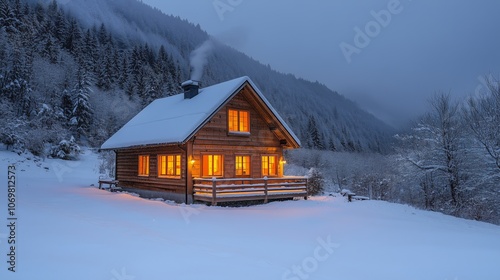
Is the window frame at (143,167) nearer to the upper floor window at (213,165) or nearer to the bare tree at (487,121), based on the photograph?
the upper floor window at (213,165)

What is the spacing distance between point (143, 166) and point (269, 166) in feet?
27.3

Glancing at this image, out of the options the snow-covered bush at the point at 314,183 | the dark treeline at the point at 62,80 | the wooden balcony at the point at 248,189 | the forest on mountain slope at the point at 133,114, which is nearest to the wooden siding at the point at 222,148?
the wooden balcony at the point at 248,189

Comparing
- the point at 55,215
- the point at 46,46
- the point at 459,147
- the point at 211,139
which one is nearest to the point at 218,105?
the point at 211,139

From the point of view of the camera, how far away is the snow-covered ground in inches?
268

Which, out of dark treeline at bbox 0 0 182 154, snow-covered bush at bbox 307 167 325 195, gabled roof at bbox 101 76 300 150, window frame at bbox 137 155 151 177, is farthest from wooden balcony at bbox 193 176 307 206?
dark treeline at bbox 0 0 182 154

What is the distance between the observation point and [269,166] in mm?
22391

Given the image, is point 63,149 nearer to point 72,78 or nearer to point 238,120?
point 72,78

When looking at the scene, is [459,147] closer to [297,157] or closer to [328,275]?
[328,275]

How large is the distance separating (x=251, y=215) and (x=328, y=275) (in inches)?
323

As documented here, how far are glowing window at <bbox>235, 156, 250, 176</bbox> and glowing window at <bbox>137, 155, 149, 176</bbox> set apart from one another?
6.10 m

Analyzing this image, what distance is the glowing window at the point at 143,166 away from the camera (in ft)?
73.9

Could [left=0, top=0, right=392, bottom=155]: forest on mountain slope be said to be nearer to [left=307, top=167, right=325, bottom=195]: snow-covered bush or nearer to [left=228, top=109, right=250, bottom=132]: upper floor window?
[left=228, top=109, right=250, bottom=132]: upper floor window

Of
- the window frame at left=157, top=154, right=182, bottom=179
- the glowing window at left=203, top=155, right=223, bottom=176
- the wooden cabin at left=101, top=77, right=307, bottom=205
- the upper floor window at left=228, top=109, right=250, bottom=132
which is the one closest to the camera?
the wooden cabin at left=101, top=77, right=307, bottom=205

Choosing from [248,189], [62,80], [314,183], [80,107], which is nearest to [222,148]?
[248,189]
